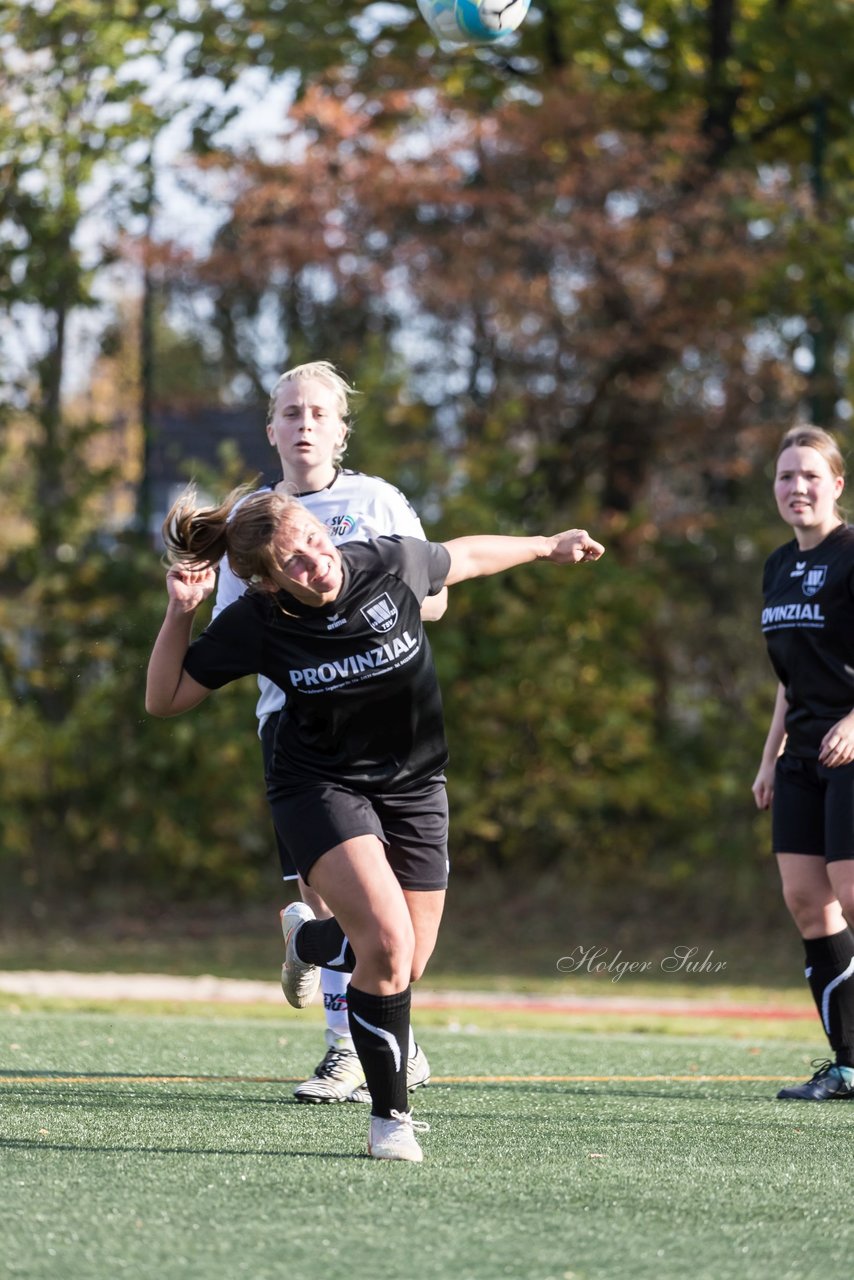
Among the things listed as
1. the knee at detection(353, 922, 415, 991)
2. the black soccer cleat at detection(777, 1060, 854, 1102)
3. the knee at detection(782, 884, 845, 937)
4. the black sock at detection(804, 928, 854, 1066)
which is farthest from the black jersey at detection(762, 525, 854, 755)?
the knee at detection(353, 922, 415, 991)

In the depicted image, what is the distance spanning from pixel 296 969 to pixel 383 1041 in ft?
2.41

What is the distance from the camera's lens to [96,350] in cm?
1458

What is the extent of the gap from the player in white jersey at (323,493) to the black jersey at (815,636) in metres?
1.27

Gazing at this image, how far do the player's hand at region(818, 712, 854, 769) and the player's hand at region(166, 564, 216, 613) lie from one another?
2071mm

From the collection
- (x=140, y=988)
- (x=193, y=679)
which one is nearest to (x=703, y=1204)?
(x=193, y=679)

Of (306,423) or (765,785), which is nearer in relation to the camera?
(306,423)

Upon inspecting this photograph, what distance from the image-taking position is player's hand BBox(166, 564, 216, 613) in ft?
14.0

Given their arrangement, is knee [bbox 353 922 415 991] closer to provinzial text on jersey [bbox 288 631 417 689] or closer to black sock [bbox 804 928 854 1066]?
provinzial text on jersey [bbox 288 631 417 689]

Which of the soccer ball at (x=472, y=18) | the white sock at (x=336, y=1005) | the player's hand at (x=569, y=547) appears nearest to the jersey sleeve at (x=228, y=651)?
the player's hand at (x=569, y=547)

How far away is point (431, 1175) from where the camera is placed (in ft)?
13.3

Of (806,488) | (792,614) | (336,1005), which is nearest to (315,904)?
(336,1005)

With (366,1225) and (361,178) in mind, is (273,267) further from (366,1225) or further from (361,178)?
(366,1225)

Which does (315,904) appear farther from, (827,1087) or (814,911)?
(827,1087)

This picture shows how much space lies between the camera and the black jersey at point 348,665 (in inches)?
167
